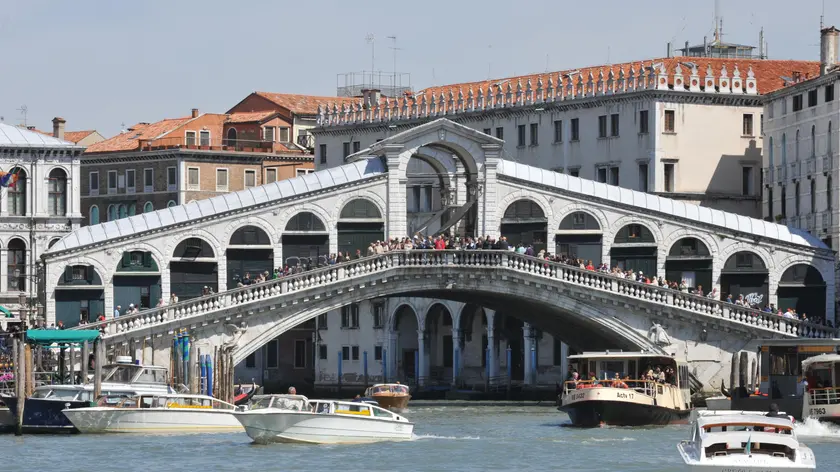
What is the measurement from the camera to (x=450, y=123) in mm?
74375

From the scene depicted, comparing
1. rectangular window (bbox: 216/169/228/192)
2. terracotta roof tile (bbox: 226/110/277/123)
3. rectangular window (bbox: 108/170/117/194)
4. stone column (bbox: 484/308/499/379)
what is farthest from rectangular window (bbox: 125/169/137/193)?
stone column (bbox: 484/308/499/379)

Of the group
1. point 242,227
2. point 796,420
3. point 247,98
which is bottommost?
point 796,420

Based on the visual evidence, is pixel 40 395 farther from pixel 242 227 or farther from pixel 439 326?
pixel 439 326

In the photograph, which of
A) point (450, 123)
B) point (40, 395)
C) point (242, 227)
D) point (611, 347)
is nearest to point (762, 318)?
point (611, 347)

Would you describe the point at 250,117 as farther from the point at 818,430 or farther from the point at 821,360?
the point at 818,430

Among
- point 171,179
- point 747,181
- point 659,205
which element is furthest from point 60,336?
point 171,179

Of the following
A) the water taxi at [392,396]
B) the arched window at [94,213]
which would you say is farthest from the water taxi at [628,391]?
the arched window at [94,213]

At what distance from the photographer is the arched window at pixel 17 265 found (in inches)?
3199

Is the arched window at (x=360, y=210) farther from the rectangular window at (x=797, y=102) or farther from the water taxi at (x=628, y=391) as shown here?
the rectangular window at (x=797, y=102)

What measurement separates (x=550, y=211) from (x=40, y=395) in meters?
20.2

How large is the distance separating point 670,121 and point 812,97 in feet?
24.8

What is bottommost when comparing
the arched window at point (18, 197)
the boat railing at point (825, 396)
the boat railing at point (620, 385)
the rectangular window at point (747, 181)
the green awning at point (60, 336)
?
the boat railing at point (825, 396)

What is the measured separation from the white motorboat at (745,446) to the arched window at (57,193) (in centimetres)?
3679

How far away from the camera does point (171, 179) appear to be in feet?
344
